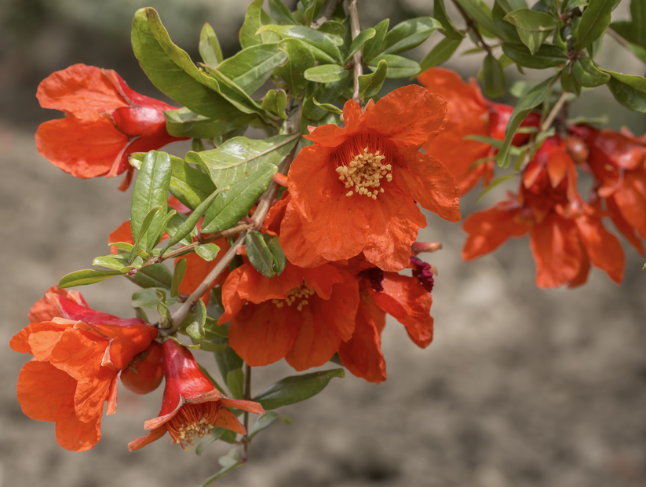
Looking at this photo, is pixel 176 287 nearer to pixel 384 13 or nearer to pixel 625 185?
pixel 625 185

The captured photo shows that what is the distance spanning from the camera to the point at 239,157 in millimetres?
556

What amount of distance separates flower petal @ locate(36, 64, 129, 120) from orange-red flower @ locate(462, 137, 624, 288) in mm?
568

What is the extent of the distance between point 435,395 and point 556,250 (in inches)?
66.7

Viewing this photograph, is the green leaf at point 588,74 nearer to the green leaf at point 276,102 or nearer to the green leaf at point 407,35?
the green leaf at point 407,35

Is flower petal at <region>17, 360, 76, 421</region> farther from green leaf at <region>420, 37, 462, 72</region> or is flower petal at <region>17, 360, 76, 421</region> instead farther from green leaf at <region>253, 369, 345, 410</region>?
green leaf at <region>420, 37, 462, 72</region>

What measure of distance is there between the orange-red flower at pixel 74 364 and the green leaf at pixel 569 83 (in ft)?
1.84

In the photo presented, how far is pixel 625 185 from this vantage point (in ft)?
2.70

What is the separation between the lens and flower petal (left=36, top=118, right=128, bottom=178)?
64cm

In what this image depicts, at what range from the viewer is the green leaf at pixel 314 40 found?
58 cm

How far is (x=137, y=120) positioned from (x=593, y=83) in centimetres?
52

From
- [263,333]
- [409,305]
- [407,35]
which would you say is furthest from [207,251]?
[407,35]

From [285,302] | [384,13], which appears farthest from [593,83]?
[384,13]

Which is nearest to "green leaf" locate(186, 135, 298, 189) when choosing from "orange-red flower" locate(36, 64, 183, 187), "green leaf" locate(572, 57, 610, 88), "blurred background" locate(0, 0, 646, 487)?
"orange-red flower" locate(36, 64, 183, 187)

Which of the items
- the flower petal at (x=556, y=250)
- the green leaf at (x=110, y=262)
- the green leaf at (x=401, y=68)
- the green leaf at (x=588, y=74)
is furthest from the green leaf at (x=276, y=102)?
the flower petal at (x=556, y=250)
